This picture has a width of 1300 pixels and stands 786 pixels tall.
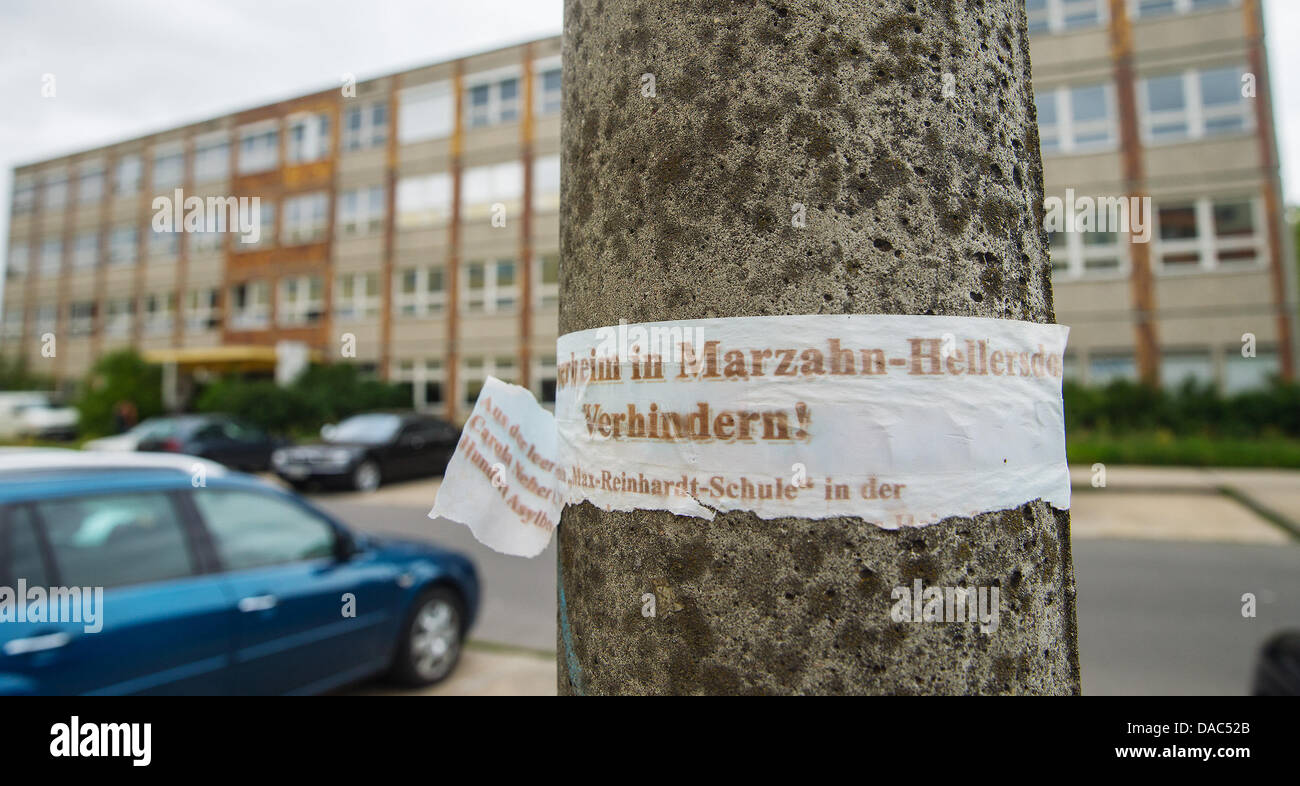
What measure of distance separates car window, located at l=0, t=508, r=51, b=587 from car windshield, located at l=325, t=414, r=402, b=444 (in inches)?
540

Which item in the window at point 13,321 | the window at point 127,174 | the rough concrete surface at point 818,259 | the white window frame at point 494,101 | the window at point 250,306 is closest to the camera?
the rough concrete surface at point 818,259

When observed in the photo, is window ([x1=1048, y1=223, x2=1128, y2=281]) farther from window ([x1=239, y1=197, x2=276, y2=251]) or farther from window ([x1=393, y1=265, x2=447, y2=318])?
window ([x1=239, y1=197, x2=276, y2=251])

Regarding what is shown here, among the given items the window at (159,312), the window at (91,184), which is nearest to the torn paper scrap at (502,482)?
the window at (159,312)

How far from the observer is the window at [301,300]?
3131cm

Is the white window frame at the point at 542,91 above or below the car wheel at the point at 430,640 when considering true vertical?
above

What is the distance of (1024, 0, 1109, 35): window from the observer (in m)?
21.9

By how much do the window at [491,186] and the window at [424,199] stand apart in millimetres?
953

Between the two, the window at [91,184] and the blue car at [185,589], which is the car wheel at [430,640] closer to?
the blue car at [185,589]

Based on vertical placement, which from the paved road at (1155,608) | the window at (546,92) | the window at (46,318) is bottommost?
the paved road at (1155,608)

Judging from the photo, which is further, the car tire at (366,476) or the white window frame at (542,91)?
the white window frame at (542,91)

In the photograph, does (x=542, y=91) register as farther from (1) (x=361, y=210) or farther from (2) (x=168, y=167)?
(2) (x=168, y=167)

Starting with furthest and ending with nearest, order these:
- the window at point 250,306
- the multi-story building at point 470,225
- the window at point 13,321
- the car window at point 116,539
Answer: the window at point 13,321 < the window at point 250,306 < the multi-story building at point 470,225 < the car window at point 116,539
